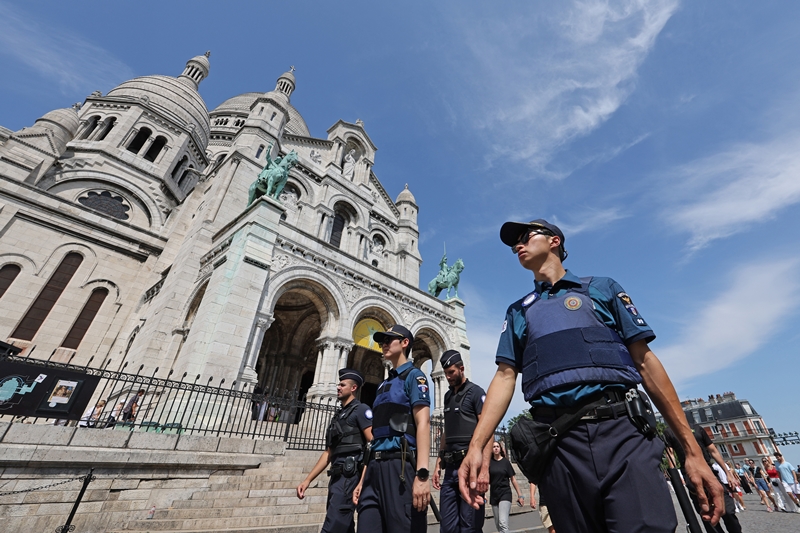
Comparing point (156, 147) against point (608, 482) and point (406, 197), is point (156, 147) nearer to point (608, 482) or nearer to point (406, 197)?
point (406, 197)

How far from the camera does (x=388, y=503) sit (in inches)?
115

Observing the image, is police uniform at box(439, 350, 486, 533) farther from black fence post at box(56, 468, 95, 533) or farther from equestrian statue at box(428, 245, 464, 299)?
equestrian statue at box(428, 245, 464, 299)

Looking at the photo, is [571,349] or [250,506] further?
[250,506]

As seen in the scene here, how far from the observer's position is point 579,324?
1.97 metres

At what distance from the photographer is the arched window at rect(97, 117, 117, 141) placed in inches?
863

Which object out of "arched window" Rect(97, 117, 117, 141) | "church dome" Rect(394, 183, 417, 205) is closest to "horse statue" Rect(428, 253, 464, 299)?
"church dome" Rect(394, 183, 417, 205)

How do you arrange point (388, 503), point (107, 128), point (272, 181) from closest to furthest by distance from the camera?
point (388, 503)
point (272, 181)
point (107, 128)

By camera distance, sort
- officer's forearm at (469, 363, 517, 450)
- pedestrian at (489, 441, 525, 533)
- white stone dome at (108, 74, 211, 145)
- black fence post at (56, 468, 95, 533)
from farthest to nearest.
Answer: white stone dome at (108, 74, 211, 145)
pedestrian at (489, 441, 525, 533)
black fence post at (56, 468, 95, 533)
officer's forearm at (469, 363, 517, 450)

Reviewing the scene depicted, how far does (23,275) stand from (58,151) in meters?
8.15

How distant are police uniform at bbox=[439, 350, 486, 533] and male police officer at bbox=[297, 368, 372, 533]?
891 millimetres

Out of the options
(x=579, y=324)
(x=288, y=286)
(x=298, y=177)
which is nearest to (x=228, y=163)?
(x=298, y=177)

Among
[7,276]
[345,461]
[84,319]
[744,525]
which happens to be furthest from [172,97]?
[744,525]

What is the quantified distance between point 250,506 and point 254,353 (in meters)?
5.30

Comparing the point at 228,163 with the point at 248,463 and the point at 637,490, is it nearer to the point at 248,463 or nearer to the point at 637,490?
the point at 248,463
